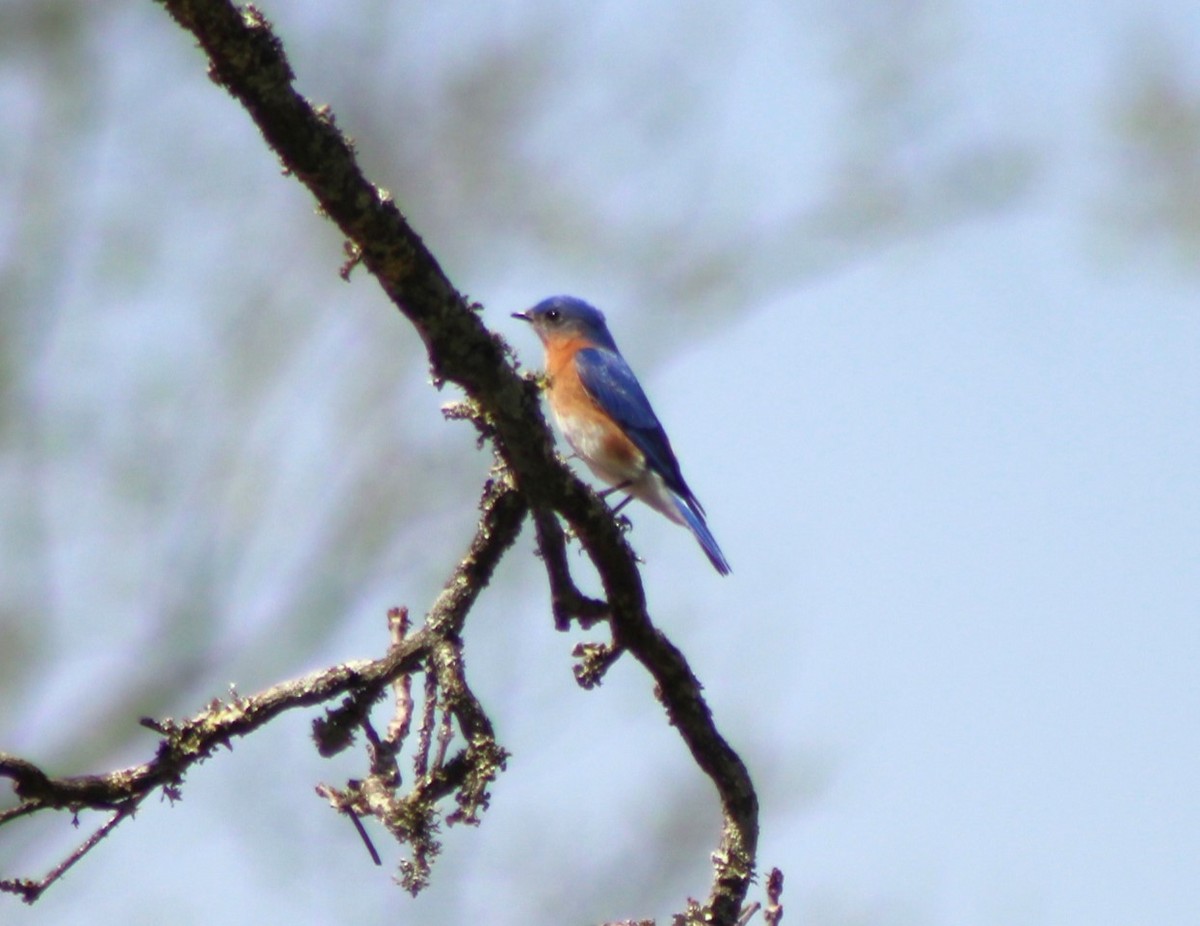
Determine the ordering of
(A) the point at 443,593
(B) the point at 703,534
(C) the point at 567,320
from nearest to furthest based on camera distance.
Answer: (A) the point at 443,593 → (B) the point at 703,534 → (C) the point at 567,320

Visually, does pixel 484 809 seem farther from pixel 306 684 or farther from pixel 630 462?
pixel 630 462

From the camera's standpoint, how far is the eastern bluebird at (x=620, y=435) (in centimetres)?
667

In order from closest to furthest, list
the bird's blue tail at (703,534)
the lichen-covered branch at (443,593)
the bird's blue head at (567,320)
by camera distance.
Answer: the lichen-covered branch at (443,593)
the bird's blue tail at (703,534)
the bird's blue head at (567,320)

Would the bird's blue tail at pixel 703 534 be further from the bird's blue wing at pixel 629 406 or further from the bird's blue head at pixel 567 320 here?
the bird's blue head at pixel 567 320

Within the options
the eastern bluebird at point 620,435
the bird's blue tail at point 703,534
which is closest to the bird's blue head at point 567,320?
the eastern bluebird at point 620,435

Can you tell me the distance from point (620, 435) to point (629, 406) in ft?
0.95

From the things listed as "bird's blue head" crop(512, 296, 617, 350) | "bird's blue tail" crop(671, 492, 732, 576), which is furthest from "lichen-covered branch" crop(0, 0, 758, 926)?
"bird's blue head" crop(512, 296, 617, 350)

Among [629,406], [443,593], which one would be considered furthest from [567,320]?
[443,593]

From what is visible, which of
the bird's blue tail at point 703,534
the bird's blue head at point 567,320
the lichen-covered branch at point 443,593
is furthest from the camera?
the bird's blue head at point 567,320

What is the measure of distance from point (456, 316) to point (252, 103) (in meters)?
0.44

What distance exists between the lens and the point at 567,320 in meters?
8.46

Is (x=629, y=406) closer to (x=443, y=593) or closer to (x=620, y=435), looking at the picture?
(x=620, y=435)

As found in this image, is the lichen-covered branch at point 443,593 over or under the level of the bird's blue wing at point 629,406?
under

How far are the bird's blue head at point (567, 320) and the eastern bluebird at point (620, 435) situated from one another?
1.55 ft
